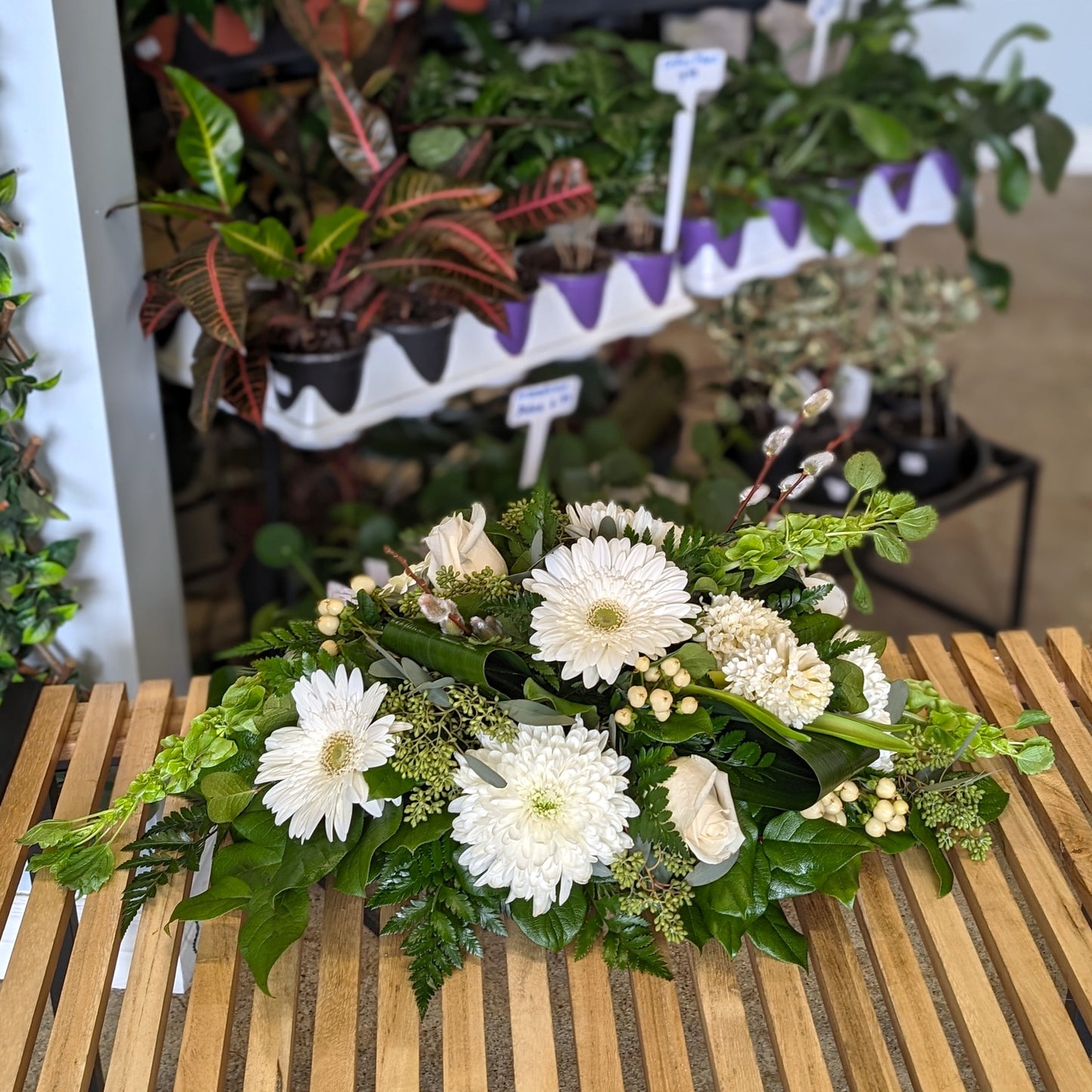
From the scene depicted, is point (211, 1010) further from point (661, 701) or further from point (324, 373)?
point (324, 373)

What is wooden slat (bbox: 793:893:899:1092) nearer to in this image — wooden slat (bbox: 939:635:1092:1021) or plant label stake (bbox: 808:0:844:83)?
wooden slat (bbox: 939:635:1092:1021)

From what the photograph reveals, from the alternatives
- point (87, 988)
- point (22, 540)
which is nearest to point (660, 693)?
point (87, 988)

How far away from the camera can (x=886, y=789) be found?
43.4 inches

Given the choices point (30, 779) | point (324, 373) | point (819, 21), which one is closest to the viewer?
point (30, 779)

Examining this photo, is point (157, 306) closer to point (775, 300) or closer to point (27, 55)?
point (27, 55)

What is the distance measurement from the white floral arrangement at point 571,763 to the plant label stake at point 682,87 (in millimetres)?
1041

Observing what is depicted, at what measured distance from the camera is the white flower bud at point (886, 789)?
1103mm

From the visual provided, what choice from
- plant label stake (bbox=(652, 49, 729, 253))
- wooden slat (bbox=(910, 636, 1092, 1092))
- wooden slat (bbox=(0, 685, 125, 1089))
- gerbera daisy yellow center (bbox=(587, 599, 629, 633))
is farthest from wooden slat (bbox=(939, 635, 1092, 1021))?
plant label stake (bbox=(652, 49, 729, 253))

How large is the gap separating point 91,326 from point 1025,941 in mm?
1305

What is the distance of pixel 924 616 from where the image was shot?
10.1 feet

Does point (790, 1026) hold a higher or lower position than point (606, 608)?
lower

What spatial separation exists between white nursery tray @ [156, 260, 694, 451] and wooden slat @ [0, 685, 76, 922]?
0.53 m

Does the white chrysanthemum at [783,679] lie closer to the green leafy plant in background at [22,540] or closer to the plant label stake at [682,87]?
the green leafy plant in background at [22,540]

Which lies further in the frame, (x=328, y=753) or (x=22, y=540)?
(x=22, y=540)
